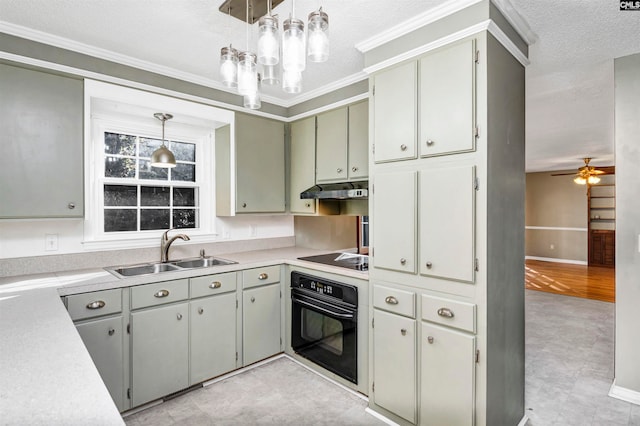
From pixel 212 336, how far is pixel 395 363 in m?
1.40

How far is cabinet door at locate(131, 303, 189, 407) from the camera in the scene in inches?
88.9

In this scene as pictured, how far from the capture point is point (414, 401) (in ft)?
6.72

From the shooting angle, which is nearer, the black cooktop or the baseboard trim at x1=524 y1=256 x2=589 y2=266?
the black cooktop

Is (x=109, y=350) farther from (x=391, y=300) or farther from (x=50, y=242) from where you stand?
(x=391, y=300)

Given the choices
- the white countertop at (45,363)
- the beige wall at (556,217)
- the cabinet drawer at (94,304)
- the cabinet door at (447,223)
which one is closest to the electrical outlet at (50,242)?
the white countertop at (45,363)

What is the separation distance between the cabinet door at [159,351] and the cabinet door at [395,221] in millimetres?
1503

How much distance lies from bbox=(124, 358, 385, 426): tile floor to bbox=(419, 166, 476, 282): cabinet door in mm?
1176

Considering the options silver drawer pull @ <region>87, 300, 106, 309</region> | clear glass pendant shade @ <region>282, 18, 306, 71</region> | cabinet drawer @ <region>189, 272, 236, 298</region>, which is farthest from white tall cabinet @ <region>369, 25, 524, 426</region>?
silver drawer pull @ <region>87, 300, 106, 309</region>

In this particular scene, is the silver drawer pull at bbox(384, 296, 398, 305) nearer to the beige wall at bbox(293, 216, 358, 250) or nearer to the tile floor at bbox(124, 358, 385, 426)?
the tile floor at bbox(124, 358, 385, 426)

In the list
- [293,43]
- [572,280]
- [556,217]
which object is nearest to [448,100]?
[293,43]

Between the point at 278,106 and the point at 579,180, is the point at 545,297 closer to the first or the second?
the point at 579,180

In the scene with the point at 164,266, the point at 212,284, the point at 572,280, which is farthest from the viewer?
the point at 572,280

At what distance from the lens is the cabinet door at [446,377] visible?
1.82 metres

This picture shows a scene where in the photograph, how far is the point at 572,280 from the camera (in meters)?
6.73
